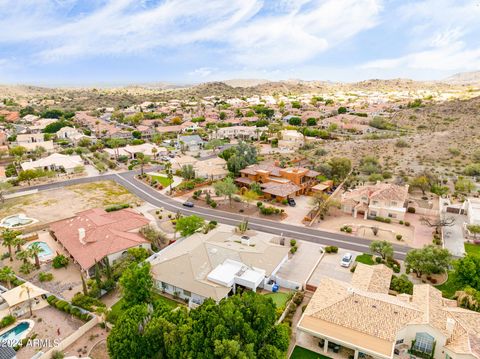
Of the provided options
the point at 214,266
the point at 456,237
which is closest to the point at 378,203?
the point at 456,237

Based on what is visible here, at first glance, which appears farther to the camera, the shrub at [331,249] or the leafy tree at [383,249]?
the shrub at [331,249]

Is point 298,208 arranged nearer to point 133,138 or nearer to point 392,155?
point 392,155

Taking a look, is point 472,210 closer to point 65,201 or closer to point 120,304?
point 120,304

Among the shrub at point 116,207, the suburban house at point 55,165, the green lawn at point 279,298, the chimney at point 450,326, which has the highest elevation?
the suburban house at point 55,165

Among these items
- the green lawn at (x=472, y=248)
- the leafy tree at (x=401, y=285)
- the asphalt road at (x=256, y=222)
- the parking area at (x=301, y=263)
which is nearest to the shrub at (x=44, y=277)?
the asphalt road at (x=256, y=222)

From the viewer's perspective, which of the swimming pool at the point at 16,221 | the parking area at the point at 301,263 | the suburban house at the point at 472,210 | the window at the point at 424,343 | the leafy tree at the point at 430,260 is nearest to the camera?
the window at the point at 424,343

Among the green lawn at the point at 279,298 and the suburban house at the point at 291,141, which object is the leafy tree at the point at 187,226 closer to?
the green lawn at the point at 279,298

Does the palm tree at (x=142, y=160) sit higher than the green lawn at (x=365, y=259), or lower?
higher

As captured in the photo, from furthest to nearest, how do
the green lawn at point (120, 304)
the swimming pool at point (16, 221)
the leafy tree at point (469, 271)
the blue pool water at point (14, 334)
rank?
1. the swimming pool at point (16, 221)
2. the leafy tree at point (469, 271)
3. the green lawn at point (120, 304)
4. the blue pool water at point (14, 334)
